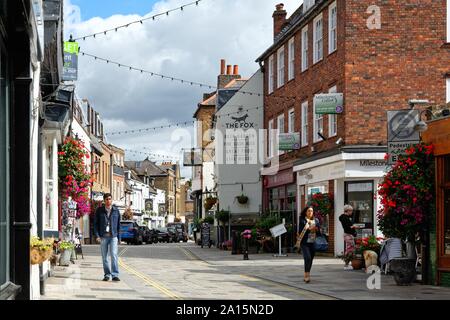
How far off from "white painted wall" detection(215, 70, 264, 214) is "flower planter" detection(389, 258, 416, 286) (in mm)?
25130

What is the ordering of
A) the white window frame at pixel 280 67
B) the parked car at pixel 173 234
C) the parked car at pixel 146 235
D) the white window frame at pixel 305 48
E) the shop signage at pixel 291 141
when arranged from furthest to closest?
the parked car at pixel 173 234 < the parked car at pixel 146 235 < the white window frame at pixel 280 67 < the shop signage at pixel 291 141 < the white window frame at pixel 305 48

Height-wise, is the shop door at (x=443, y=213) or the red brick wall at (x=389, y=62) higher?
the red brick wall at (x=389, y=62)

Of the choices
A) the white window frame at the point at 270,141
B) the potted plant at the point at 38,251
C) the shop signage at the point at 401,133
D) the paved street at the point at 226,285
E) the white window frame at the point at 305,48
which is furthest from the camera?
the white window frame at the point at 270,141

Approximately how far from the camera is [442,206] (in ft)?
52.9

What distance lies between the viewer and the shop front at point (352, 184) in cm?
2794

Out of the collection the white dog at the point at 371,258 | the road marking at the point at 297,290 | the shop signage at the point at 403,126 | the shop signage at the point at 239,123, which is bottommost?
the road marking at the point at 297,290

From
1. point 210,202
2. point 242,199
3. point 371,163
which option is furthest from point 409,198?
point 210,202

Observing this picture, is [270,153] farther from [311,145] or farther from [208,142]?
[208,142]

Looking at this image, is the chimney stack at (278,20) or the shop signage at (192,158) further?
the shop signage at (192,158)

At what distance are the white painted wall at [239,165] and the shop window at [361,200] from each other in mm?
12583

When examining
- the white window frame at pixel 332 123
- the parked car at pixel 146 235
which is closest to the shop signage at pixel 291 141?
the white window frame at pixel 332 123

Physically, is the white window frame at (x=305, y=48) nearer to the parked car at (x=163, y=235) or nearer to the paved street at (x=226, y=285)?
the paved street at (x=226, y=285)

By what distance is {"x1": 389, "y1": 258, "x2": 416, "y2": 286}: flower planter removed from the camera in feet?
53.6

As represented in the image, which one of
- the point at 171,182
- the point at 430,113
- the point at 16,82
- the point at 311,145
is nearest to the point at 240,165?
the point at 311,145
